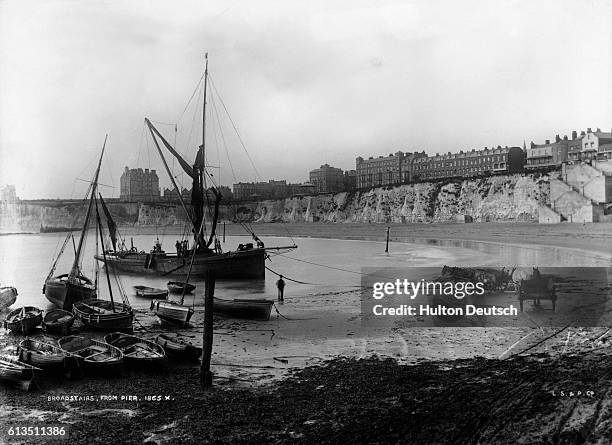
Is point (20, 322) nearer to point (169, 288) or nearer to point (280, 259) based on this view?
point (169, 288)

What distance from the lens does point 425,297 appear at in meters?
16.2

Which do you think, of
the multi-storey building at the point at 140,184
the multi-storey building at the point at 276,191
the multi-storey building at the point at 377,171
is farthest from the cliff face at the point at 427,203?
the multi-storey building at the point at 140,184

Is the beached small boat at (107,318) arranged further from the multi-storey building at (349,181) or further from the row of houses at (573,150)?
the multi-storey building at (349,181)

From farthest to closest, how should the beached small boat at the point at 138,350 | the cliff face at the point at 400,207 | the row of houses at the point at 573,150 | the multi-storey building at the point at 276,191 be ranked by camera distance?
1. the multi-storey building at the point at 276,191
2. the row of houses at the point at 573,150
3. the cliff face at the point at 400,207
4. the beached small boat at the point at 138,350

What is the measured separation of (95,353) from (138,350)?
853mm

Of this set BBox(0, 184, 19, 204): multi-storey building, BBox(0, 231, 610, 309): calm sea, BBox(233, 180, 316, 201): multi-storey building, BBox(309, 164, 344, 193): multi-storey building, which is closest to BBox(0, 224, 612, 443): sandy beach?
BBox(0, 184, 19, 204): multi-storey building

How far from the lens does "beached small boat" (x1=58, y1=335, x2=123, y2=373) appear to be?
10.0 metres

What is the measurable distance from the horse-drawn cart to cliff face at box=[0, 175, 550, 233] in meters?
32.6

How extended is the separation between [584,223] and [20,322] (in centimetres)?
3368

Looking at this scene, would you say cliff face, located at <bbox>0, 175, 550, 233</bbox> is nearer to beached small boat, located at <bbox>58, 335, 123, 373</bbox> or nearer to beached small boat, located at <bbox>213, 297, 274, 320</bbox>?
beached small boat, located at <bbox>213, 297, 274, 320</bbox>

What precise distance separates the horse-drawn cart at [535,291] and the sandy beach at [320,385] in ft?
5.42

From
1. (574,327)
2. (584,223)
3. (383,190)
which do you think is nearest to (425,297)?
(574,327)

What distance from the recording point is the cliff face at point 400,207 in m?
47.6

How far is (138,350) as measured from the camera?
1082cm
